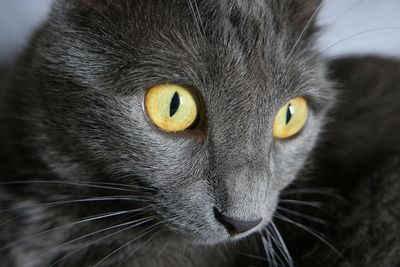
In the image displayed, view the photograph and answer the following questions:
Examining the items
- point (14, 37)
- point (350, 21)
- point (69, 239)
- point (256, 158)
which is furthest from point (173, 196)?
point (14, 37)

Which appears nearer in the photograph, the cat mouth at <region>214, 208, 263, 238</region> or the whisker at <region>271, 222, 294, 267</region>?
the cat mouth at <region>214, 208, 263, 238</region>

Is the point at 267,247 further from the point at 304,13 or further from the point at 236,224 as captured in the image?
the point at 304,13

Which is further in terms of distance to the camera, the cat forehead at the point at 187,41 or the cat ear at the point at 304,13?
the cat ear at the point at 304,13

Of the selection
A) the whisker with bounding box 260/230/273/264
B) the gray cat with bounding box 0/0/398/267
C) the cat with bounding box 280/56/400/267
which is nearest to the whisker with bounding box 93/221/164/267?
the gray cat with bounding box 0/0/398/267

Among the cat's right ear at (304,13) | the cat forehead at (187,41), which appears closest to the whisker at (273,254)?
the cat forehead at (187,41)

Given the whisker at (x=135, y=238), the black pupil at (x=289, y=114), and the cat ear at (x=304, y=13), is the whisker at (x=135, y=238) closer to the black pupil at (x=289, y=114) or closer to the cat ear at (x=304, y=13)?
the black pupil at (x=289, y=114)

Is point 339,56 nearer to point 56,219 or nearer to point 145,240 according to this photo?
point 145,240

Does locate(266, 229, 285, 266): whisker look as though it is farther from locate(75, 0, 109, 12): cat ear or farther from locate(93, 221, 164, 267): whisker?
locate(75, 0, 109, 12): cat ear

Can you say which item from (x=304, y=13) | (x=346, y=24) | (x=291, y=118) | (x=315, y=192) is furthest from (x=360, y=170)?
(x=346, y=24)
